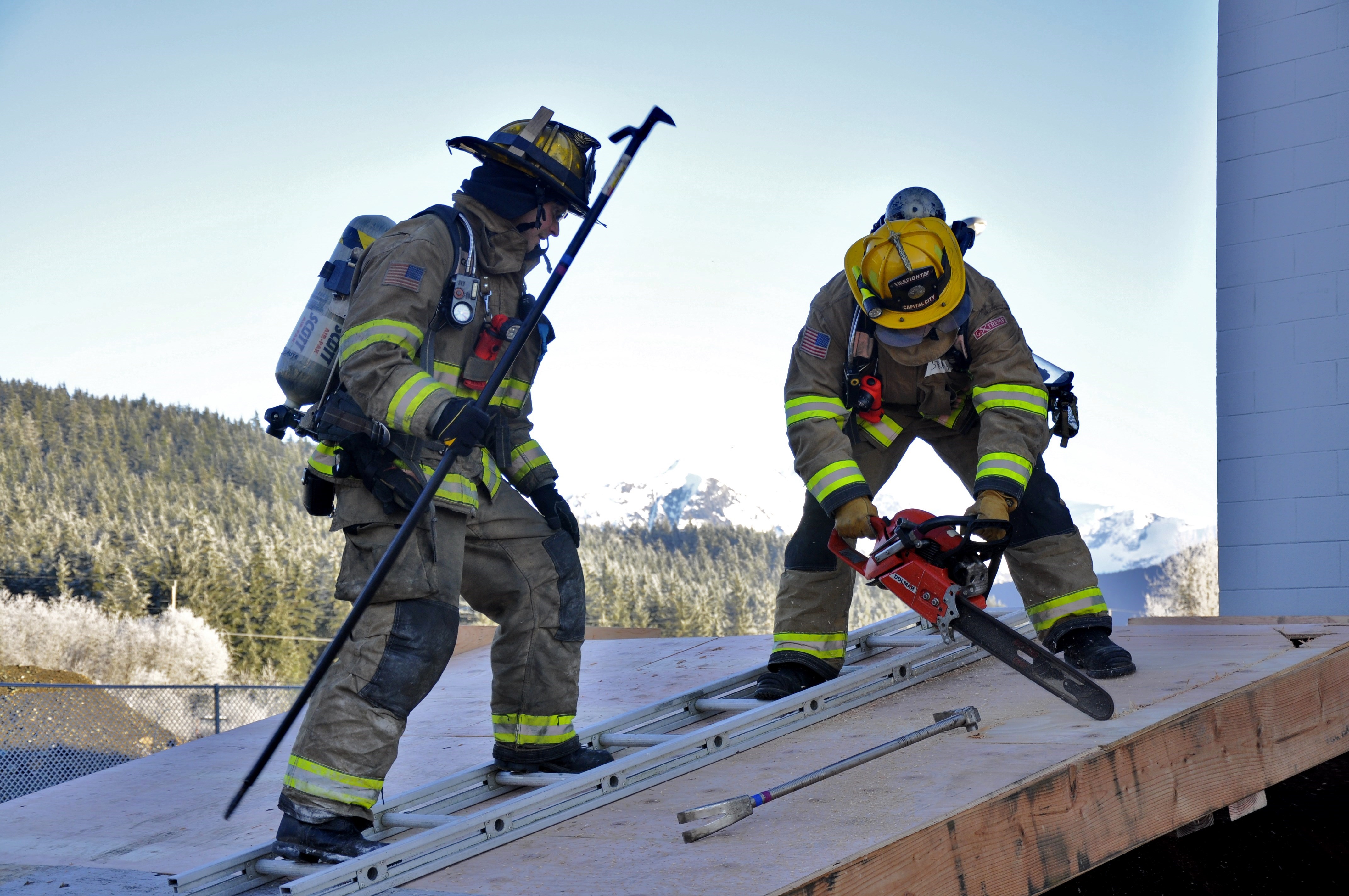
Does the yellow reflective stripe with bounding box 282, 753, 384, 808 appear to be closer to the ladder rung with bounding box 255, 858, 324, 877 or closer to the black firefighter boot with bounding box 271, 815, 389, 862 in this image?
the black firefighter boot with bounding box 271, 815, 389, 862

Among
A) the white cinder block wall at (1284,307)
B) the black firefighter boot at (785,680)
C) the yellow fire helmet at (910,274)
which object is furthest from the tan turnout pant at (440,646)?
the white cinder block wall at (1284,307)

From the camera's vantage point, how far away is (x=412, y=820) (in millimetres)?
2939

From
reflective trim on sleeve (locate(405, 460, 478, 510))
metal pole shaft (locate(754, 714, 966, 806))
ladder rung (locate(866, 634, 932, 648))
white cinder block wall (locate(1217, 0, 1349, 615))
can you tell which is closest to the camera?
metal pole shaft (locate(754, 714, 966, 806))

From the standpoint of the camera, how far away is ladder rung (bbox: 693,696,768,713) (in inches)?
148

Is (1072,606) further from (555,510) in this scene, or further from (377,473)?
(377,473)

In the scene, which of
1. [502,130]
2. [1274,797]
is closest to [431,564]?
Answer: [502,130]

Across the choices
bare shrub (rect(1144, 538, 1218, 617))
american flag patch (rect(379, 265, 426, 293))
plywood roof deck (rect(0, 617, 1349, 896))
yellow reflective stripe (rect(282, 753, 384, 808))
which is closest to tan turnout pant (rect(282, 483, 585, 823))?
yellow reflective stripe (rect(282, 753, 384, 808))

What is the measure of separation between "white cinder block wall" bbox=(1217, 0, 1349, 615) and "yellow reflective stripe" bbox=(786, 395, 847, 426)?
4128mm

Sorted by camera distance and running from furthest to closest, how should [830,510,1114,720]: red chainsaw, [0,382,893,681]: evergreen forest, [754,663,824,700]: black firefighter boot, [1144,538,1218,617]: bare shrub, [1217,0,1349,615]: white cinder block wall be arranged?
1. [1144,538,1218,617]: bare shrub
2. [0,382,893,681]: evergreen forest
3. [1217,0,1349,615]: white cinder block wall
4. [754,663,824,700]: black firefighter boot
5. [830,510,1114,720]: red chainsaw

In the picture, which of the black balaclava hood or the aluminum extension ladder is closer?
the aluminum extension ladder

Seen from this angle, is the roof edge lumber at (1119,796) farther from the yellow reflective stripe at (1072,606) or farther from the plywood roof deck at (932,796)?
the yellow reflective stripe at (1072,606)

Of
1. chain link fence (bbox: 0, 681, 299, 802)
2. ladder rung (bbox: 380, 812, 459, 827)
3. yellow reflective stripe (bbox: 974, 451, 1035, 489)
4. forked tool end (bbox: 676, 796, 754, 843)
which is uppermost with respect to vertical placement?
yellow reflective stripe (bbox: 974, 451, 1035, 489)

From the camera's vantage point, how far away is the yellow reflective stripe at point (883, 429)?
4.09 metres

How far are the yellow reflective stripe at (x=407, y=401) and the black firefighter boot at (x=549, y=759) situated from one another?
113 centimetres
